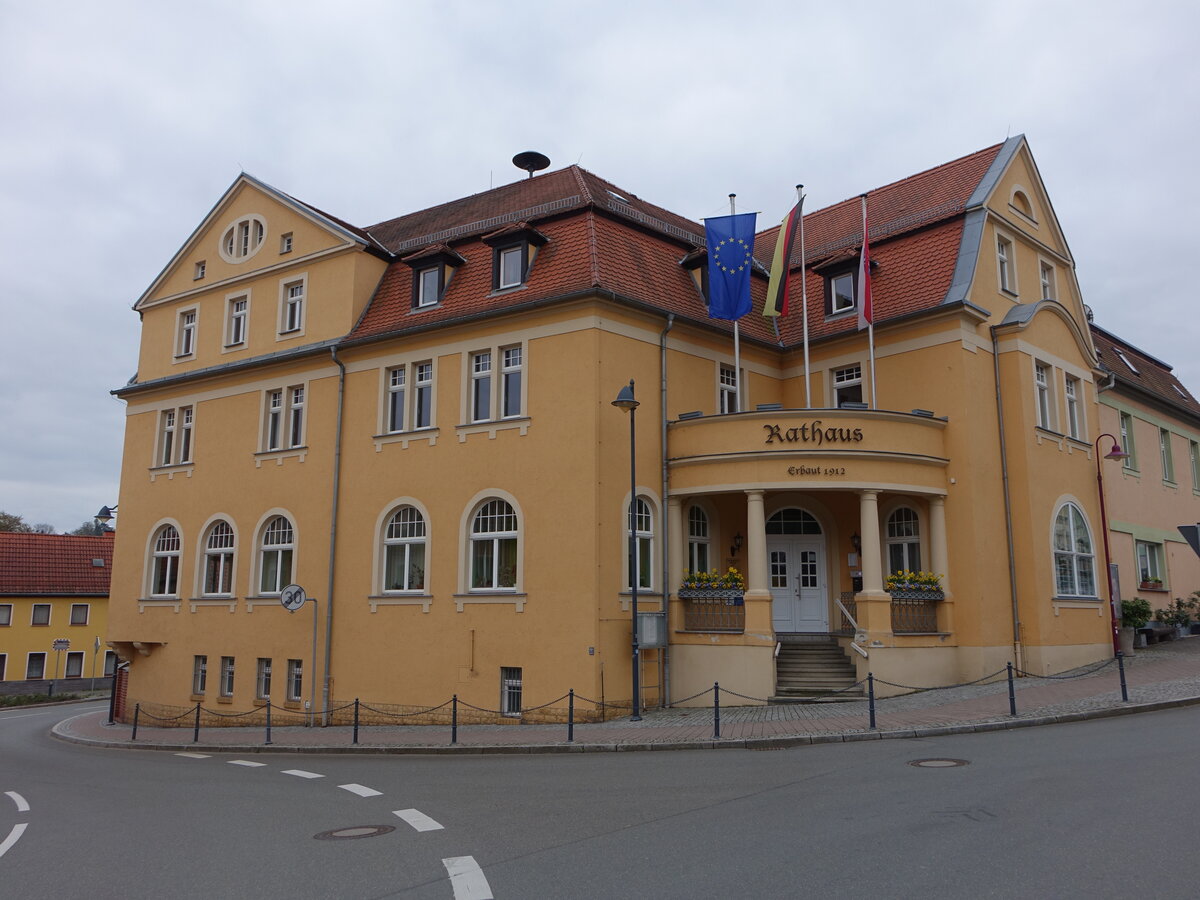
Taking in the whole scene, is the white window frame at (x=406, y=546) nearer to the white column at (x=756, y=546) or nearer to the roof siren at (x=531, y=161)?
the white column at (x=756, y=546)

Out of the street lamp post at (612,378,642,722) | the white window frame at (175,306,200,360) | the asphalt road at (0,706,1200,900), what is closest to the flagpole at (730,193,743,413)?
the street lamp post at (612,378,642,722)

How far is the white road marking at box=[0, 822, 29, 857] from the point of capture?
9483 millimetres

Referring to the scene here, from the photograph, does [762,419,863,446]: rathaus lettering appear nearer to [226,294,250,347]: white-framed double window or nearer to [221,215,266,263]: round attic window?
[226,294,250,347]: white-framed double window

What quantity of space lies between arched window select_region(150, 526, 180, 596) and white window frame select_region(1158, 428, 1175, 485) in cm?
2937

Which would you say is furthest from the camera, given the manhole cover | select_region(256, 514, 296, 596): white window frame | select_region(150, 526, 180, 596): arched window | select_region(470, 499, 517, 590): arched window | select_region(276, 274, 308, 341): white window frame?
select_region(150, 526, 180, 596): arched window

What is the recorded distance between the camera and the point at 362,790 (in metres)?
12.2

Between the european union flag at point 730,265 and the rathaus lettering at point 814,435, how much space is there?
9.10ft

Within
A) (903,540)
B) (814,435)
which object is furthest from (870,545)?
(903,540)

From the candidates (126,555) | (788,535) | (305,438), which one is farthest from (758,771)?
(126,555)

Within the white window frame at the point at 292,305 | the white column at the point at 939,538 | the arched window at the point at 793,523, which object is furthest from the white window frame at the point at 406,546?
the white column at the point at 939,538

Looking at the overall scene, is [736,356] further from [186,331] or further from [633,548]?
[186,331]

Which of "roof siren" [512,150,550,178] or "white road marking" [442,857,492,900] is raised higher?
"roof siren" [512,150,550,178]

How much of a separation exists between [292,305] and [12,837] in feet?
59.4

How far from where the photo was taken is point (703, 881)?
22.2ft
